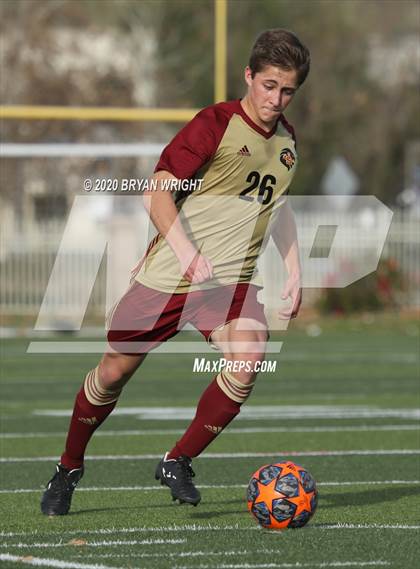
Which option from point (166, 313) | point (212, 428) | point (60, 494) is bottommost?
point (60, 494)

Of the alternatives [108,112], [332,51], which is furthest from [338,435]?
[332,51]

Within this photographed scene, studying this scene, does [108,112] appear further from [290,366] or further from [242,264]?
[242,264]

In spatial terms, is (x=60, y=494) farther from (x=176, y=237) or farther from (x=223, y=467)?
(x=223, y=467)

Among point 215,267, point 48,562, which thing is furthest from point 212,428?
point 48,562

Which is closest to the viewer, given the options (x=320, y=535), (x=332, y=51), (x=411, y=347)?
(x=320, y=535)

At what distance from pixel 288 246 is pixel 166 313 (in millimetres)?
725

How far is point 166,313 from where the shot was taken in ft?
21.4

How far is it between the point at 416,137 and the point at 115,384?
36480 mm

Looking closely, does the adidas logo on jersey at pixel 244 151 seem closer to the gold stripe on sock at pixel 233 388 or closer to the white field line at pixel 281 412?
the gold stripe on sock at pixel 233 388

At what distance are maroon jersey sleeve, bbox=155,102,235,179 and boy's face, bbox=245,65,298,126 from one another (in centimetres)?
17

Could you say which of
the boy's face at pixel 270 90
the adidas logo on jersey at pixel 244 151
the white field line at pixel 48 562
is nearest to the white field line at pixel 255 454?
the adidas logo on jersey at pixel 244 151

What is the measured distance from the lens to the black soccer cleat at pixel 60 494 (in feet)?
21.8

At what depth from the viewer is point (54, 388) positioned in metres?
13.6

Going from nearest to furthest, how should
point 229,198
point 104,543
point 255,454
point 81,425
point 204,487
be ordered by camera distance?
point 104,543 < point 229,198 < point 81,425 < point 204,487 < point 255,454
